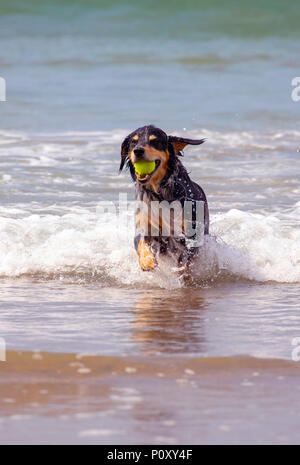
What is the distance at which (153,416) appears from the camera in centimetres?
349

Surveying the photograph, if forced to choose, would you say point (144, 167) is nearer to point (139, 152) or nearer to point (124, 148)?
point (139, 152)

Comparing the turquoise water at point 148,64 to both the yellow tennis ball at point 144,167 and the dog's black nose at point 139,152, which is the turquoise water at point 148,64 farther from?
the dog's black nose at point 139,152

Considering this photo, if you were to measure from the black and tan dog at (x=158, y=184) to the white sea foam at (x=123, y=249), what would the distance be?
0.16 meters

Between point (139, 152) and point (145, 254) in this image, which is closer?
point (139, 152)

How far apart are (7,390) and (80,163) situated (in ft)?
29.3

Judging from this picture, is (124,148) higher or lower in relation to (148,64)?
lower

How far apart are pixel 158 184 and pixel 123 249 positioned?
1.18 metres

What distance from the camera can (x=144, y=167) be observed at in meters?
6.45

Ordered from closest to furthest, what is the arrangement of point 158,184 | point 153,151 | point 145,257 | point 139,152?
1. point 139,152
2. point 153,151
3. point 145,257
4. point 158,184

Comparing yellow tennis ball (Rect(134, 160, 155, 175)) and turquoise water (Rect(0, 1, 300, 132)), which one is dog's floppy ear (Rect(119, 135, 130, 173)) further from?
turquoise water (Rect(0, 1, 300, 132))

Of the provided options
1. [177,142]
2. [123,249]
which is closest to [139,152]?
[177,142]

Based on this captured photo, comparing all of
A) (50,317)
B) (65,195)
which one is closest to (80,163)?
(65,195)

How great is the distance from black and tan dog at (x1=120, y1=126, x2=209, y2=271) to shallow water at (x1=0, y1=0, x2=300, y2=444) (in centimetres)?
19
